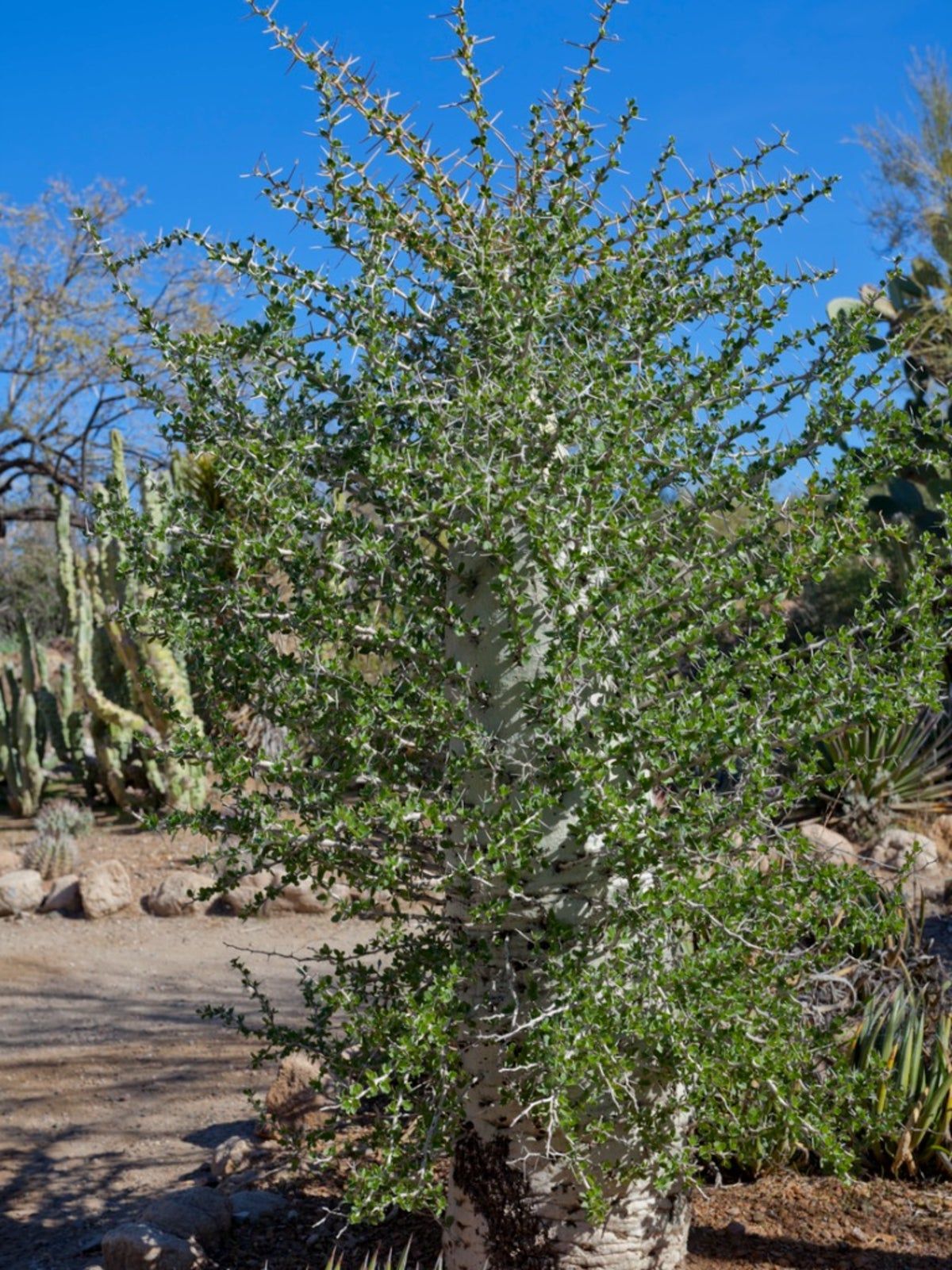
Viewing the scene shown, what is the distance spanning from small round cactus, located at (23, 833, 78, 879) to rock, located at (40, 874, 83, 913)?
53 centimetres

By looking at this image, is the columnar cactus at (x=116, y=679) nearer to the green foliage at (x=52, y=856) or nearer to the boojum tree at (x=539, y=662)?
the green foliage at (x=52, y=856)

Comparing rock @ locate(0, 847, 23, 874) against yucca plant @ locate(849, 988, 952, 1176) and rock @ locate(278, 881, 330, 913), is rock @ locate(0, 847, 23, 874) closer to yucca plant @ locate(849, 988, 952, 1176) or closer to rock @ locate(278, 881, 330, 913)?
rock @ locate(278, 881, 330, 913)

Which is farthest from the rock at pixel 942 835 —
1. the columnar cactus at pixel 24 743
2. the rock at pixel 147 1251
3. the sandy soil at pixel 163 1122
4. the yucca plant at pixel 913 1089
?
the columnar cactus at pixel 24 743

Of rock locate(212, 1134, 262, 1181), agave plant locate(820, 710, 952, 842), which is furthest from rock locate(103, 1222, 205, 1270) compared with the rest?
agave plant locate(820, 710, 952, 842)

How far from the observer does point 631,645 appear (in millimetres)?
3115

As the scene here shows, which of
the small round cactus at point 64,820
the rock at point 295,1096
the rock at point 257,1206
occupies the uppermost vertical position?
the small round cactus at point 64,820

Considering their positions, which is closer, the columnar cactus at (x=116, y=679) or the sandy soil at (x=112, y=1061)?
the sandy soil at (x=112, y=1061)

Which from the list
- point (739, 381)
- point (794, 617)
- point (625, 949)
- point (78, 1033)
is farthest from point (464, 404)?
point (794, 617)

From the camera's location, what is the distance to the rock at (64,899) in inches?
406

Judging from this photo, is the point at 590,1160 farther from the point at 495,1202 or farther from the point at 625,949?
the point at 625,949

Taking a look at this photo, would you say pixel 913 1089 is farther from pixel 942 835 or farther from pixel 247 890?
pixel 247 890

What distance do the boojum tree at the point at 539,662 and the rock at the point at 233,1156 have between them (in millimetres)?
1607

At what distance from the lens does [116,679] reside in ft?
46.3

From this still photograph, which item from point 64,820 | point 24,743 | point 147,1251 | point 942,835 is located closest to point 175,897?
point 64,820
